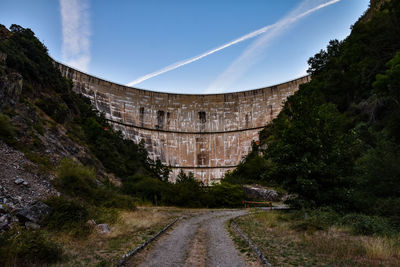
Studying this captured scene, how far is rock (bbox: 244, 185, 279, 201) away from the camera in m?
28.4

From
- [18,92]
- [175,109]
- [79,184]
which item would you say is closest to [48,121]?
[18,92]

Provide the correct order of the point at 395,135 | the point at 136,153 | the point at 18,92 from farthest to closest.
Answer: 1. the point at 136,153
2. the point at 18,92
3. the point at 395,135

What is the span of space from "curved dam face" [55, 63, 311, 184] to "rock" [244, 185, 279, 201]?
20.9 metres

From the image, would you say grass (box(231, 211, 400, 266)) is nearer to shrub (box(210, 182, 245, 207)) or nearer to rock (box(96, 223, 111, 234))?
rock (box(96, 223, 111, 234))

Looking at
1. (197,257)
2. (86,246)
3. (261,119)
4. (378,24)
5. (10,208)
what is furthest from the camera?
(261,119)

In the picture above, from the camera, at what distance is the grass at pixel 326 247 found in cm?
528

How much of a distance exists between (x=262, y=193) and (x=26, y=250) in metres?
26.2

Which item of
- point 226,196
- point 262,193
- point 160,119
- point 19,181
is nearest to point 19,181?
point 19,181

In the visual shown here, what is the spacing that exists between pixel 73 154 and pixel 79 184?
9183 millimetres

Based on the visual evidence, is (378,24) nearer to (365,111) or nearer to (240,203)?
(365,111)

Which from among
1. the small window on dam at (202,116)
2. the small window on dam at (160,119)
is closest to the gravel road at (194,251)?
the small window on dam at (160,119)

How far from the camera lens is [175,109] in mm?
55688

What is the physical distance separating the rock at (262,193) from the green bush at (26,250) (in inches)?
1000

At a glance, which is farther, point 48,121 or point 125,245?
point 48,121
